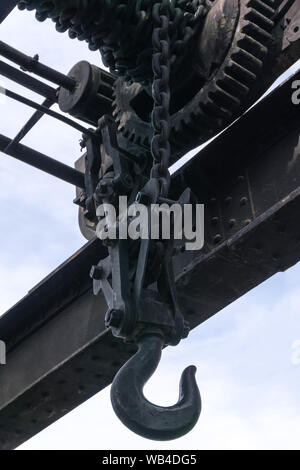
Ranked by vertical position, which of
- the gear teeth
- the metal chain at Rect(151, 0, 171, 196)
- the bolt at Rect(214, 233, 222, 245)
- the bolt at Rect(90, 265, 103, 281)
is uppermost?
the gear teeth

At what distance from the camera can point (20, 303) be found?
5.75m

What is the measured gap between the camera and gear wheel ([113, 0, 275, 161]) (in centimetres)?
419

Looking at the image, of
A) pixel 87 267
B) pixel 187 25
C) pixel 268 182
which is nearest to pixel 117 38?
pixel 187 25

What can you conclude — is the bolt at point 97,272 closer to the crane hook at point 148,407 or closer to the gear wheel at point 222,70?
the crane hook at point 148,407

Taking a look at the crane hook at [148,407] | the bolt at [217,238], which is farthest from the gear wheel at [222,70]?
the crane hook at [148,407]

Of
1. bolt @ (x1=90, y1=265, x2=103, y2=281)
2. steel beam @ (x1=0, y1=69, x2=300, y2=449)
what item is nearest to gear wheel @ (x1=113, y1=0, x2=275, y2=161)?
steel beam @ (x1=0, y1=69, x2=300, y2=449)

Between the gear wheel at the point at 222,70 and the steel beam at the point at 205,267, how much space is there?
0.11m

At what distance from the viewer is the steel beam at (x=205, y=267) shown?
167 inches

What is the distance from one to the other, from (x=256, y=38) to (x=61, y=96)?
1.59m

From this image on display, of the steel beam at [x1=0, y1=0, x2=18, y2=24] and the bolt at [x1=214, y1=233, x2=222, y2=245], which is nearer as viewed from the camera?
the steel beam at [x1=0, y1=0, x2=18, y2=24]

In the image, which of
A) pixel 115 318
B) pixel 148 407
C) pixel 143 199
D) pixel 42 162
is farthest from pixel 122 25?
pixel 148 407

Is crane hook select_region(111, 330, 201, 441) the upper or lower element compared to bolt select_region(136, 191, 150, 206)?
lower

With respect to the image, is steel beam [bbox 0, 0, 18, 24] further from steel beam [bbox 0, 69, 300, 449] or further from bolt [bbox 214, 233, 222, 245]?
bolt [bbox 214, 233, 222, 245]

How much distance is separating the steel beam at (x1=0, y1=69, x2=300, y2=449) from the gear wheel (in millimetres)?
109
